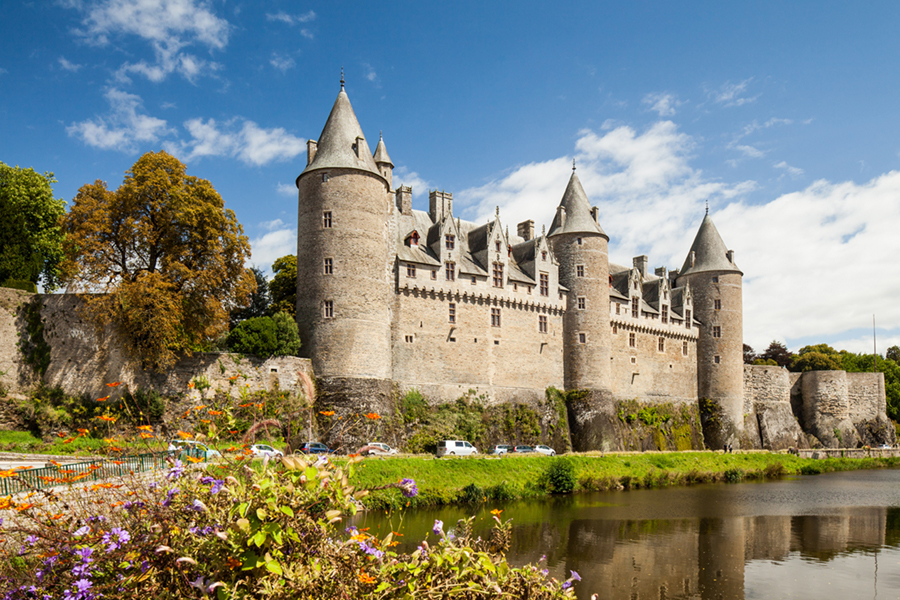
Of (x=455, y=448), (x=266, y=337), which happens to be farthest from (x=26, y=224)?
(x=455, y=448)

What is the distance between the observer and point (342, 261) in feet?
112

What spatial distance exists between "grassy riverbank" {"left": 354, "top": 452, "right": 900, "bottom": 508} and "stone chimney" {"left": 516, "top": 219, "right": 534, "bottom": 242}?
19.0 m

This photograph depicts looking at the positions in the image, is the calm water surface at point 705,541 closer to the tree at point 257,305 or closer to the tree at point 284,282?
the tree at point 284,282

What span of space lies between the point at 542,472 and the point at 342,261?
14519mm

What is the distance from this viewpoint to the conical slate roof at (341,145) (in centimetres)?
3488

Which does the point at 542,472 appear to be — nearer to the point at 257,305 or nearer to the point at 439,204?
the point at 439,204

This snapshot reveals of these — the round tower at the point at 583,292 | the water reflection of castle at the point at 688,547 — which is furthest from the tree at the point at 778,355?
the water reflection of castle at the point at 688,547

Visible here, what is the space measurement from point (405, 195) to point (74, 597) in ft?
125

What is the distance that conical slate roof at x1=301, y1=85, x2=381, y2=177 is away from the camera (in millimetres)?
34875

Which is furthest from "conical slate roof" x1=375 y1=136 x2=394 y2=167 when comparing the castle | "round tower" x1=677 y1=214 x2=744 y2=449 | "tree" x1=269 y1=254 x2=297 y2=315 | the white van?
"round tower" x1=677 y1=214 x2=744 y2=449

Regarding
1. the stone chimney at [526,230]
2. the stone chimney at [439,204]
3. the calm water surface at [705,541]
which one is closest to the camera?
the calm water surface at [705,541]

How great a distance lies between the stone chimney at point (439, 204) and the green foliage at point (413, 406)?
12.2 metres

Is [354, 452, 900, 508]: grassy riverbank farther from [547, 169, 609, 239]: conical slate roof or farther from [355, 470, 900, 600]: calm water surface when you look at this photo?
[547, 169, 609, 239]: conical slate roof

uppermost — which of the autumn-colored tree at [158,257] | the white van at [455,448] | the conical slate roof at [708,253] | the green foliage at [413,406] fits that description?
the conical slate roof at [708,253]
